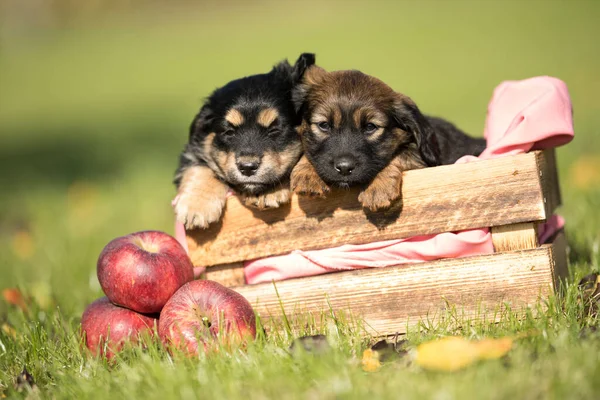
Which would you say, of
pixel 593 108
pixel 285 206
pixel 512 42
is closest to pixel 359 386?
pixel 285 206

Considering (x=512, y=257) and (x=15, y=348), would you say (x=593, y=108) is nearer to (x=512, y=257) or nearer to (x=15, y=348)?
→ (x=512, y=257)

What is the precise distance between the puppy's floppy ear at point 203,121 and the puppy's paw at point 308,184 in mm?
799

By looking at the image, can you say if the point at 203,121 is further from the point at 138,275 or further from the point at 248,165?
the point at 138,275

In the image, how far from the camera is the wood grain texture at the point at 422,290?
133 inches

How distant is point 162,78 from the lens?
2308cm

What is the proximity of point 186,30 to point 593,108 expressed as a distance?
75.8 feet

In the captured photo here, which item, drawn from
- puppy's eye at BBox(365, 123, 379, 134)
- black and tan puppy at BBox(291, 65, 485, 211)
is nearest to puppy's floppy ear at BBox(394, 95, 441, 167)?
black and tan puppy at BBox(291, 65, 485, 211)

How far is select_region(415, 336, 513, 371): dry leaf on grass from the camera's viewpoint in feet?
8.27

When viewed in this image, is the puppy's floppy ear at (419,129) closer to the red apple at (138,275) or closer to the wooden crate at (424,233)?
the wooden crate at (424,233)

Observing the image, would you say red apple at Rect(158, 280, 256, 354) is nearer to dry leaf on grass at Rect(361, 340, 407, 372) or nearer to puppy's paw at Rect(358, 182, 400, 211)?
dry leaf on grass at Rect(361, 340, 407, 372)

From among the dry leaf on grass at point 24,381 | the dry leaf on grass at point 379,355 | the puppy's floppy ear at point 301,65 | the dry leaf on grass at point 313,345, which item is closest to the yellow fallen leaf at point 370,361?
the dry leaf on grass at point 379,355

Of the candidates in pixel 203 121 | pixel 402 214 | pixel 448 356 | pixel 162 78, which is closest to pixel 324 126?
pixel 402 214

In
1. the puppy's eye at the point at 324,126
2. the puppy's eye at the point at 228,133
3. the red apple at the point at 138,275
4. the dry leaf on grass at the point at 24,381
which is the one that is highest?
the puppy's eye at the point at 228,133

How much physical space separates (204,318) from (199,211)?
685mm
